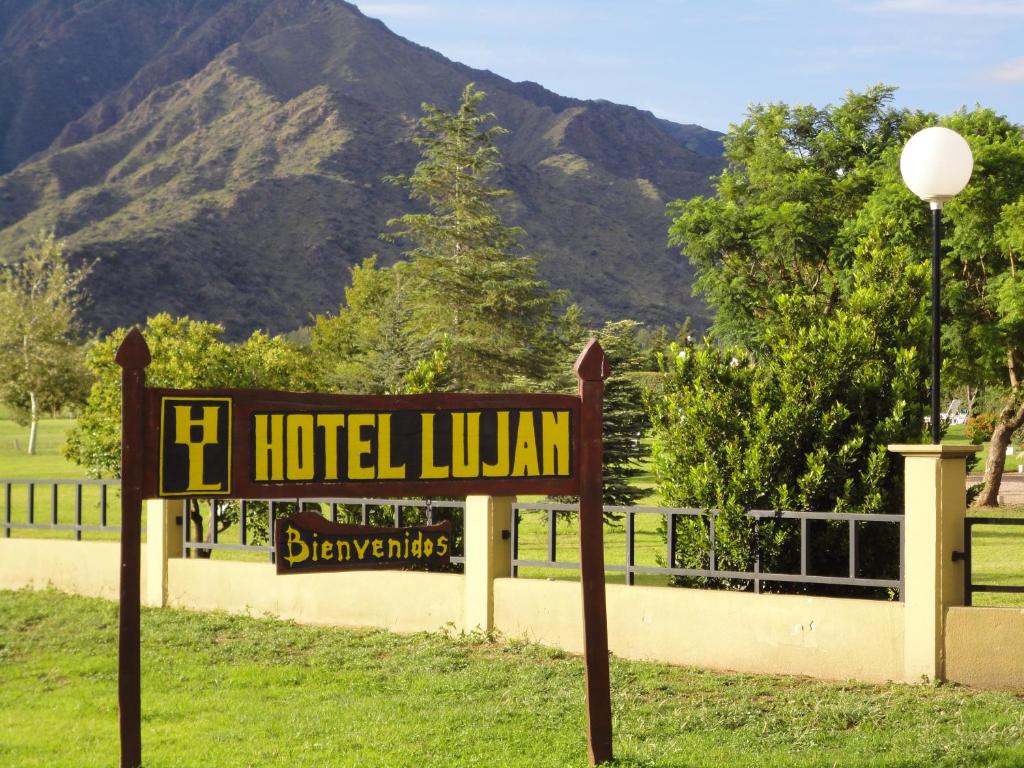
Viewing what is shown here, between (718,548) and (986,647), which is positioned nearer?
(986,647)

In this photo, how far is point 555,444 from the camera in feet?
21.8

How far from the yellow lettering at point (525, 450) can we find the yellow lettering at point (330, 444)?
97 cm

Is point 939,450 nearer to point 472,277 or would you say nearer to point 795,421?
point 795,421

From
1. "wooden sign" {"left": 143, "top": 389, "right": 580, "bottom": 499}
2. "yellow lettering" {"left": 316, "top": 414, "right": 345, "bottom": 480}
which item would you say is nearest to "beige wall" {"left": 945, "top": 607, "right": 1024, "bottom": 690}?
"wooden sign" {"left": 143, "top": 389, "right": 580, "bottom": 499}

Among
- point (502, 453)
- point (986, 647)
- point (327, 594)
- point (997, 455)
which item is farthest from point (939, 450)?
point (997, 455)

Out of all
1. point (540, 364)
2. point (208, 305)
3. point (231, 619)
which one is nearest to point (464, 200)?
point (540, 364)

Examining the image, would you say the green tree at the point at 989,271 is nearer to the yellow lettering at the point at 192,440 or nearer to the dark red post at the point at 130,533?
the yellow lettering at the point at 192,440

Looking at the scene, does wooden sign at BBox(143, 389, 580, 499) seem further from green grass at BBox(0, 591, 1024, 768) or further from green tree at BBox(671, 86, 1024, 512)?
green tree at BBox(671, 86, 1024, 512)

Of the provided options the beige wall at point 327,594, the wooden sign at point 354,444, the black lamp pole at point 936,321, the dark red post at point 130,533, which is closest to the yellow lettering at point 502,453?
the wooden sign at point 354,444

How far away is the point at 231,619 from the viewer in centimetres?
1202

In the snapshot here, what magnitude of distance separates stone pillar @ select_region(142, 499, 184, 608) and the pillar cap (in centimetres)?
799

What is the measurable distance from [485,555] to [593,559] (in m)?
4.30

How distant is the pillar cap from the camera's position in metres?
8.52

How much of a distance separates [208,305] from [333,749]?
158m
